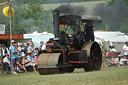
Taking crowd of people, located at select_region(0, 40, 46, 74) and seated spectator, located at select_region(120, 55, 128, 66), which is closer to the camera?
crowd of people, located at select_region(0, 40, 46, 74)

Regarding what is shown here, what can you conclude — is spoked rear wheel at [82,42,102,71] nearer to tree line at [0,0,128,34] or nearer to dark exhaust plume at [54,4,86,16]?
dark exhaust plume at [54,4,86,16]

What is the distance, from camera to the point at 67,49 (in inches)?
659

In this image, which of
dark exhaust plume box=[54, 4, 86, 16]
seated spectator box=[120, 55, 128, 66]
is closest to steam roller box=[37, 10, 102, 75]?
dark exhaust plume box=[54, 4, 86, 16]

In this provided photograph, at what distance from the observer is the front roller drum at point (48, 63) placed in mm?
15766

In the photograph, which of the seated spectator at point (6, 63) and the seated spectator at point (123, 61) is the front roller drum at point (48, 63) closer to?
the seated spectator at point (6, 63)

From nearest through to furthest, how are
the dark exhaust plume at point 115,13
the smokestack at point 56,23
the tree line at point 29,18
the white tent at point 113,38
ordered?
the smokestack at point 56,23
the dark exhaust plume at point 115,13
the white tent at point 113,38
the tree line at point 29,18

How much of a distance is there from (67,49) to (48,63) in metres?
1.29

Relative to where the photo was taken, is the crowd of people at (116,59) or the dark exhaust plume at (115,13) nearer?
the dark exhaust plume at (115,13)

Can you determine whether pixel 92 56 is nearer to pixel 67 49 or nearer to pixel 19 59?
pixel 67 49

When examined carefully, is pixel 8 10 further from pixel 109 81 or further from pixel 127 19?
pixel 109 81

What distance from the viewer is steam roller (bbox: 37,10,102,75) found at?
15.9 m

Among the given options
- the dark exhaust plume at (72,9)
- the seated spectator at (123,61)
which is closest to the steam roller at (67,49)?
the dark exhaust plume at (72,9)

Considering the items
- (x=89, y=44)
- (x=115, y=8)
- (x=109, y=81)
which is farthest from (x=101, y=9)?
(x=109, y=81)

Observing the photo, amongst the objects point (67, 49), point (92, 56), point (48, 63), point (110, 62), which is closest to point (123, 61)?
point (110, 62)
